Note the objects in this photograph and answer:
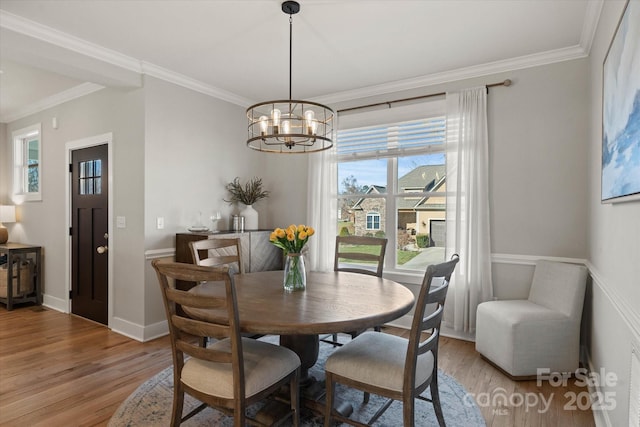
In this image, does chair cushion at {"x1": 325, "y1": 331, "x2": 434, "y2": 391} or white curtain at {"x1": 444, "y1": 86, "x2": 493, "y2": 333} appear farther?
white curtain at {"x1": 444, "y1": 86, "x2": 493, "y2": 333}

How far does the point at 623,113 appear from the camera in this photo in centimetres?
165

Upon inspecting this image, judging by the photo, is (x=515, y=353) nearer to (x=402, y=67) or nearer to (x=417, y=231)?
(x=417, y=231)

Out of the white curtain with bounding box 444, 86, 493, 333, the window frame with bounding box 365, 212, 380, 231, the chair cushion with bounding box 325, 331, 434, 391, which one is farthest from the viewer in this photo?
the window frame with bounding box 365, 212, 380, 231

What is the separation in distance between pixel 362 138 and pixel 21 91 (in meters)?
4.11

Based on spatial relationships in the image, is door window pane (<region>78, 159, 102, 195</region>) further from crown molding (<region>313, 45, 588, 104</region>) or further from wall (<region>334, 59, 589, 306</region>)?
wall (<region>334, 59, 589, 306</region>)

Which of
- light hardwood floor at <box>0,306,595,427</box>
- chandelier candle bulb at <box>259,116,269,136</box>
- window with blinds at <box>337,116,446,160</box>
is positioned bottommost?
light hardwood floor at <box>0,306,595,427</box>

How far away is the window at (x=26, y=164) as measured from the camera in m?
4.96

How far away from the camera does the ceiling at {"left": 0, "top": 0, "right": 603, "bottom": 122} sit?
8.02 ft

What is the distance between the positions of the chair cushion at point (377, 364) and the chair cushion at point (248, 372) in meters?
0.26

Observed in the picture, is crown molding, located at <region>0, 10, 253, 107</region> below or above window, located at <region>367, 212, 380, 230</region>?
above

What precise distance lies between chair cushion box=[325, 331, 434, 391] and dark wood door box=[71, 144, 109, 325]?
310 centimetres

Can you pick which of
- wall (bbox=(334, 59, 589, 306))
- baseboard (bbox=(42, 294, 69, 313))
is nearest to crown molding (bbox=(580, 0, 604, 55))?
wall (bbox=(334, 59, 589, 306))

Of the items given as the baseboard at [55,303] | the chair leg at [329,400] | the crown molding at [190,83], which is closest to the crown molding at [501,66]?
the crown molding at [190,83]

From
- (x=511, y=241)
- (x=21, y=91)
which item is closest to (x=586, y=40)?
(x=511, y=241)
